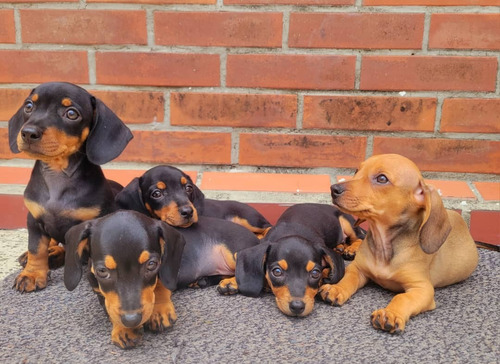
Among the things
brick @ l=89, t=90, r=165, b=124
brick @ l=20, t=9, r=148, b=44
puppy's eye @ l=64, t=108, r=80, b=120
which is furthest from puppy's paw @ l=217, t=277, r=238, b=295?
brick @ l=20, t=9, r=148, b=44

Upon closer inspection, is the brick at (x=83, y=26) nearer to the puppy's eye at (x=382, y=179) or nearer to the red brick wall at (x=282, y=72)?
the red brick wall at (x=282, y=72)

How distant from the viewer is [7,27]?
13.2ft

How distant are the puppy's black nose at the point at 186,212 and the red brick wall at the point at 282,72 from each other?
952 millimetres

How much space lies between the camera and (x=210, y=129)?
4176 mm

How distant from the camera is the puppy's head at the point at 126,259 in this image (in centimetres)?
249

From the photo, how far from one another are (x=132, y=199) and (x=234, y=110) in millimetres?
1048

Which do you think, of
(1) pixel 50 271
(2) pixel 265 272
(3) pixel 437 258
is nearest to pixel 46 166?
(1) pixel 50 271

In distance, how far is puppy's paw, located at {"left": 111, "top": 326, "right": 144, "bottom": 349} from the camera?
105 inches

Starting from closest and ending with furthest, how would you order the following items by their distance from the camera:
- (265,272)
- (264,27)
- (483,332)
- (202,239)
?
(483,332) → (265,272) → (202,239) → (264,27)

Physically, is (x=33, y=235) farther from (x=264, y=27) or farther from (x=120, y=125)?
(x=264, y=27)

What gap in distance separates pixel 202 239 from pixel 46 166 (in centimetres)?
95

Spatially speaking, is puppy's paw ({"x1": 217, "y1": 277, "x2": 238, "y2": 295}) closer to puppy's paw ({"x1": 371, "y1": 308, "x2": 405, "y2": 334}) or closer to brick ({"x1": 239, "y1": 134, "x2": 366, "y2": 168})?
puppy's paw ({"x1": 371, "y1": 308, "x2": 405, "y2": 334})

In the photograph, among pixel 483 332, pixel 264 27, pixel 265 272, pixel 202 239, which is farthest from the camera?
pixel 264 27

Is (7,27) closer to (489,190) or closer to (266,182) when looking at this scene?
(266,182)
